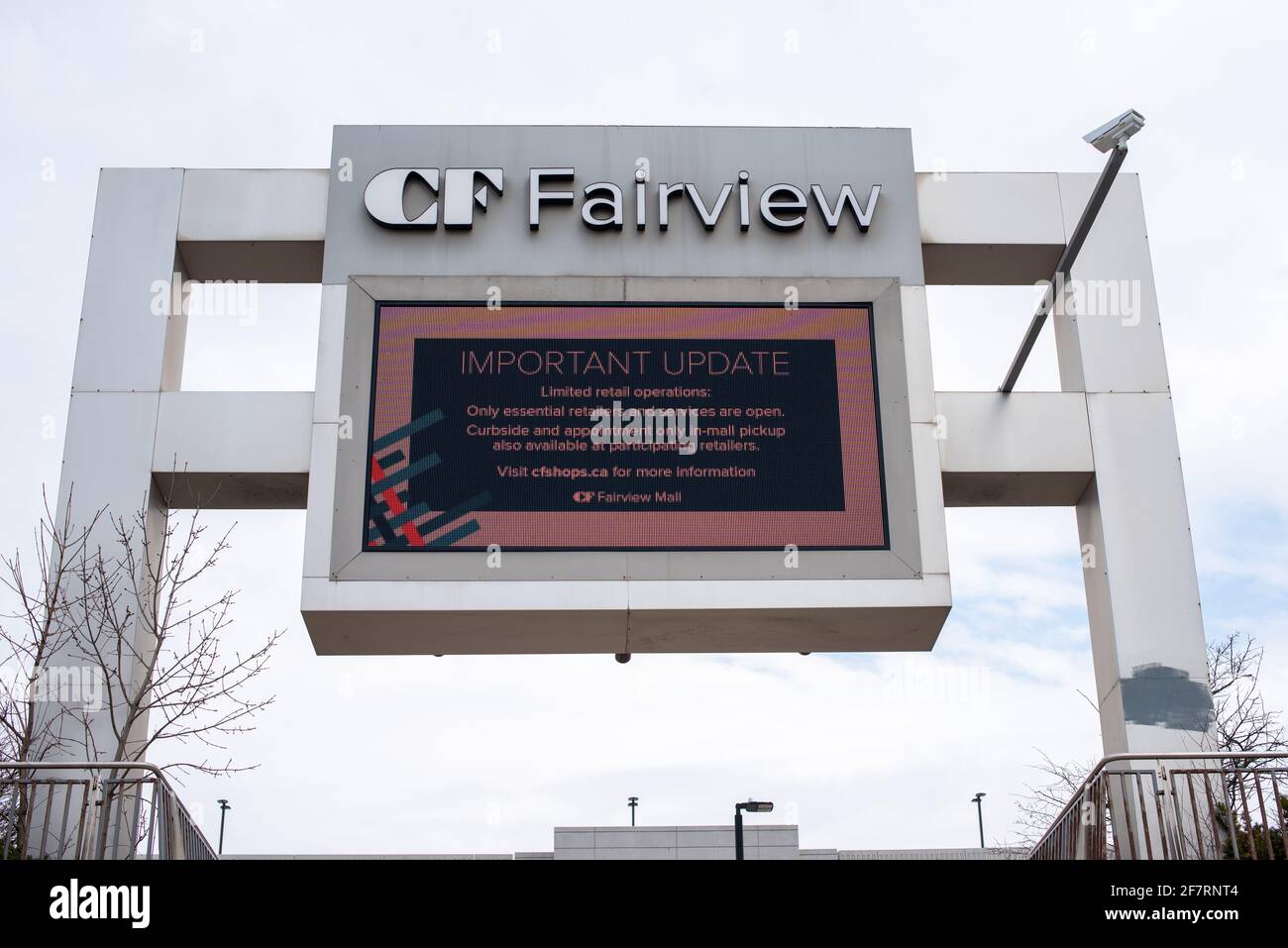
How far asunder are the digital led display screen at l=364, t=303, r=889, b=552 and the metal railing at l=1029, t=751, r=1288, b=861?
3432 mm

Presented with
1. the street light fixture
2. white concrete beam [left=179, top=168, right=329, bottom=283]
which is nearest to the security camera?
→ the street light fixture

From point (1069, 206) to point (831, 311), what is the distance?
10.3ft

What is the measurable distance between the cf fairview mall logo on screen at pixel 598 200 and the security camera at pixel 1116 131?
2.85m

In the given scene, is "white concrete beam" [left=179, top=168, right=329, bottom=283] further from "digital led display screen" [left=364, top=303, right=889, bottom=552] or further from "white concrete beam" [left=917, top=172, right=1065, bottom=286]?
"white concrete beam" [left=917, top=172, right=1065, bottom=286]

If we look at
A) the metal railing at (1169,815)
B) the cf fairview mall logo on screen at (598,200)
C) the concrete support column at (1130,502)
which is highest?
the cf fairview mall logo on screen at (598,200)

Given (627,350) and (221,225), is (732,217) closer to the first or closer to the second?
(627,350)

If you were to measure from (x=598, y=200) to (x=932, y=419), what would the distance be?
428cm

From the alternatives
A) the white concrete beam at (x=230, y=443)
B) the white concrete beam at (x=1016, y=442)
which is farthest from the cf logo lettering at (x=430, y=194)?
the white concrete beam at (x=1016, y=442)

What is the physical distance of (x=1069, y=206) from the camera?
16.1 metres

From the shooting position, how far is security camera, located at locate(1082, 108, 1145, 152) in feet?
43.9

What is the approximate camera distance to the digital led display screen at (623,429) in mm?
14109

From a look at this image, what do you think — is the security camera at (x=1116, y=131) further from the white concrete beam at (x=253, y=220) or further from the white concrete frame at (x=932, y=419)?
the white concrete beam at (x=253, y=220)

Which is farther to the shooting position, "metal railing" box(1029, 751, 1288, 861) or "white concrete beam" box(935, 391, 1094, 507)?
"white concrete beam" box(935, 391, 1094, 507)
